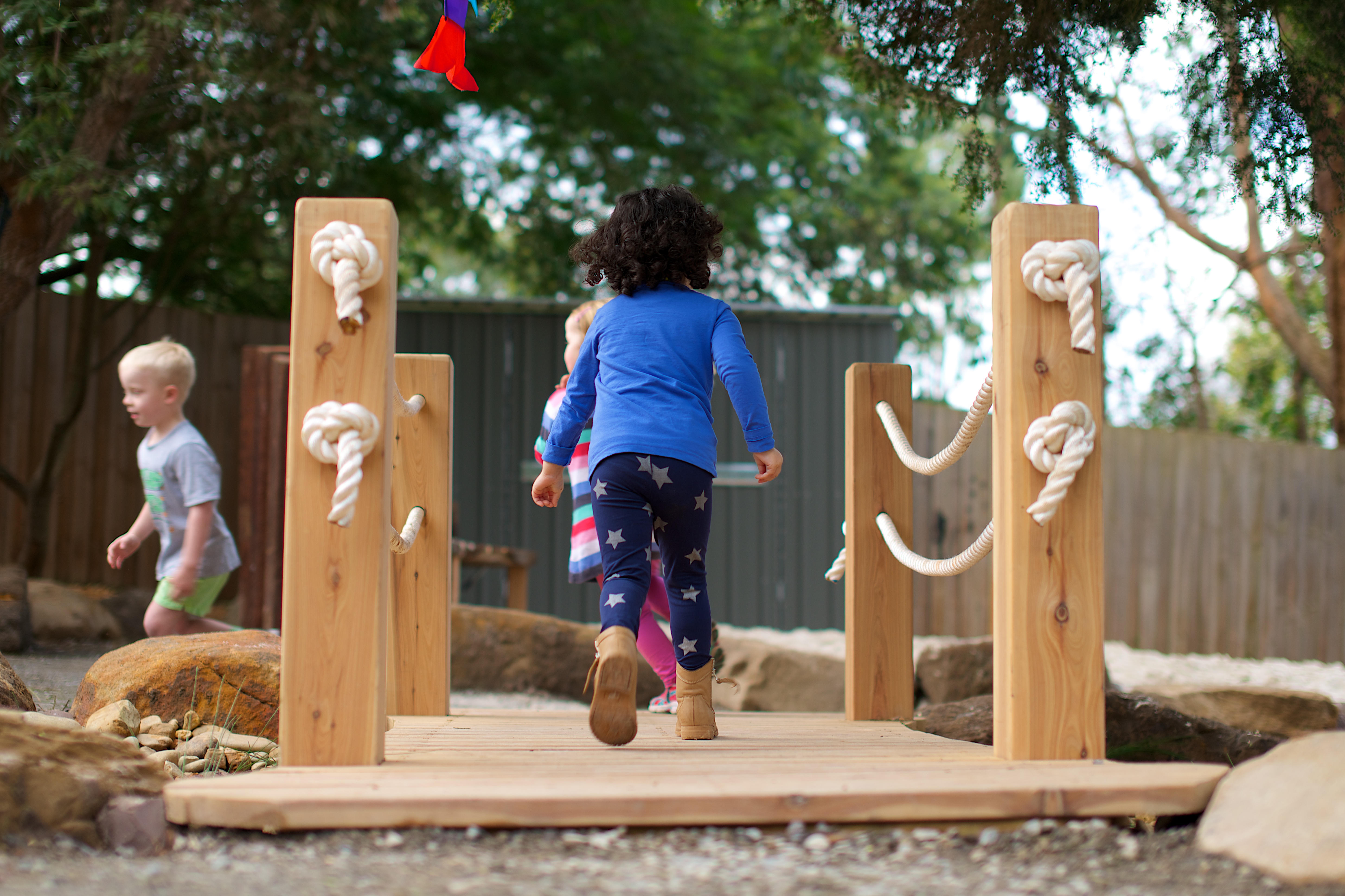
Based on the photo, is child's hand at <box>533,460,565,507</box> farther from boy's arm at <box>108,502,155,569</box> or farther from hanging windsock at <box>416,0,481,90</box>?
hanging windsock at <box>416,0,481,90</box>

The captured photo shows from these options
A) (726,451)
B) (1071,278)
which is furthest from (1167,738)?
(726,451)

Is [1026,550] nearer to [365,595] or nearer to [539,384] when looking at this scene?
[365,595]

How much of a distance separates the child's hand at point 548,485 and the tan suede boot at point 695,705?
586 mm

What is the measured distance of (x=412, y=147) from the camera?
34.7 ft

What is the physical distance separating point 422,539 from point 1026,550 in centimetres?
190

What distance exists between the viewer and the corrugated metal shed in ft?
27.8

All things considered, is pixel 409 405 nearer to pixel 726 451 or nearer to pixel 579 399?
pixel 579 399

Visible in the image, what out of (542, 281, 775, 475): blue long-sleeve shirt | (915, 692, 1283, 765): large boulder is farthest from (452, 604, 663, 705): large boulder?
(542, 281, 775, 475): blue long-sleeve shirt

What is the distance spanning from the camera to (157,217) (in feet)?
28.0

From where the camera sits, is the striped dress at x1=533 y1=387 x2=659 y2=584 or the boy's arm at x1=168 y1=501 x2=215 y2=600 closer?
the striped dress at x1=533 y1=387 x2=659 y2=584

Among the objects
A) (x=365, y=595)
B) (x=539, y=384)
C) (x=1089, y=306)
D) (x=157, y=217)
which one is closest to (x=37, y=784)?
(x=365, y=595)

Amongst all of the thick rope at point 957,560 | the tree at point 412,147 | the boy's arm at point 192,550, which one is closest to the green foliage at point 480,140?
the tree at point 412,147

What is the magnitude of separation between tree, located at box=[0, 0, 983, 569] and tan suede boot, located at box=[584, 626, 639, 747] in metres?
3.03

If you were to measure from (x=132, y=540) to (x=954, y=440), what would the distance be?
9.86ft
